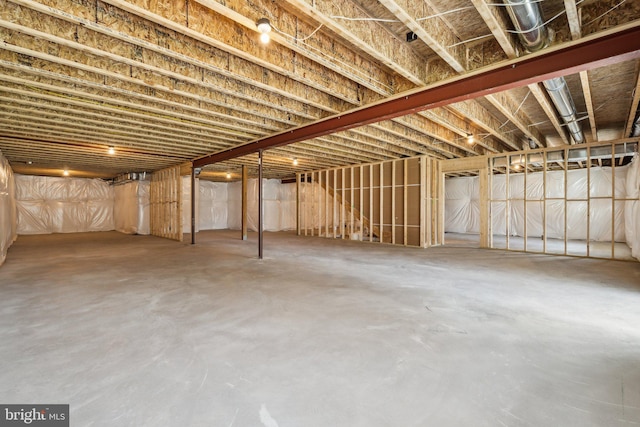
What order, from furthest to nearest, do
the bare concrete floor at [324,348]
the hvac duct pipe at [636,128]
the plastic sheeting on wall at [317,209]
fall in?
the plastic sheeting on wall at [317,209], the hvac duct pipe at [636,128], the bare concrete floor at [324,348]

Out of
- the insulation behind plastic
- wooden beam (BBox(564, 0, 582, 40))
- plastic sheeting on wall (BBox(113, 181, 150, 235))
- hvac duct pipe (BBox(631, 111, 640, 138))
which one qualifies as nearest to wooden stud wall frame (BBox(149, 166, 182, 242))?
plastic sheeting on wall (BBox(113, 181, 150, 235))

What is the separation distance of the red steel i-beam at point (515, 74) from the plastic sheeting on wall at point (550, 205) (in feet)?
19.8

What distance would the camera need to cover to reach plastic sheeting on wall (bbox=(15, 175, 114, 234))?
11383mm

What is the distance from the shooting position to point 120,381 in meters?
1.91

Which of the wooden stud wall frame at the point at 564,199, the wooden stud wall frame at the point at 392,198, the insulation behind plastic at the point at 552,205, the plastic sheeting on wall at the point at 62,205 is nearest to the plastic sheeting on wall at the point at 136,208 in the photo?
the plastic sheeting on wall at the point at 62,205

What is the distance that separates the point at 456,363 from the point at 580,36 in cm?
288

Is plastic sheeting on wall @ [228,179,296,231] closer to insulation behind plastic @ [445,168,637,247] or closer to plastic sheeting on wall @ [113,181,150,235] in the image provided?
plastic sheeting on wall @ [113,181,150,235]

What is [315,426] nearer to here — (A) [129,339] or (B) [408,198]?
(A) [129,339]

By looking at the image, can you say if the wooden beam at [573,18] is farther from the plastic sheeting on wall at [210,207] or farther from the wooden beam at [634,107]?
the plastic sheeting on wall at [210,207]

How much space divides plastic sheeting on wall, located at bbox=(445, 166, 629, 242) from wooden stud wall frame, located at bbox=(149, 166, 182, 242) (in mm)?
10245

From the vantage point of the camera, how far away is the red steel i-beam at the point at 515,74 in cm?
250

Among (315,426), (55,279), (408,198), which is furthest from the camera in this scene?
(408,198)

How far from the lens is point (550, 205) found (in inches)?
426

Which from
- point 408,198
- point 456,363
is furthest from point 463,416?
point 408,198
